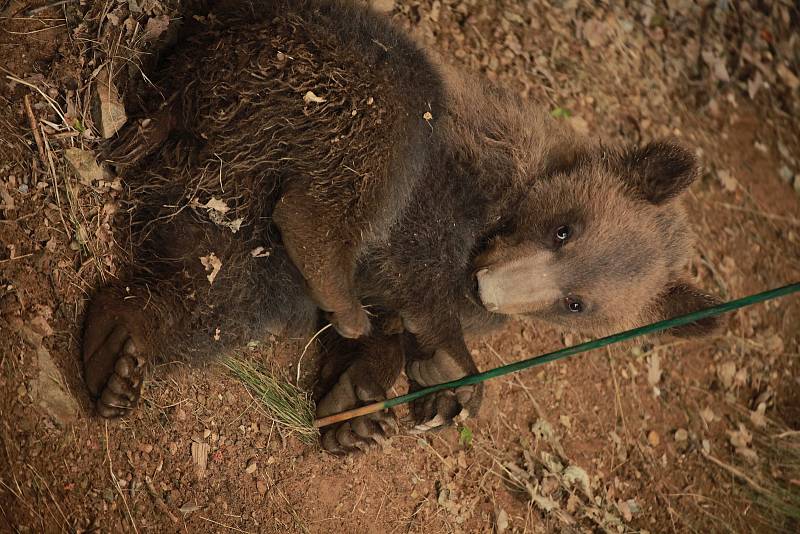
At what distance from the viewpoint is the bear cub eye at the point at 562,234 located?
329cm

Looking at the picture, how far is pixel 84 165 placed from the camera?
9.42 ft

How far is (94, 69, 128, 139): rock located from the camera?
2.82 meters

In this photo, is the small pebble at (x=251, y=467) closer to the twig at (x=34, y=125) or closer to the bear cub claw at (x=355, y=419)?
the bear cub claw at (x=355, y=419)

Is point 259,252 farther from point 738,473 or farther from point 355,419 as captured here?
point 738,473

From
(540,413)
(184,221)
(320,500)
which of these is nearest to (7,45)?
(184,221)

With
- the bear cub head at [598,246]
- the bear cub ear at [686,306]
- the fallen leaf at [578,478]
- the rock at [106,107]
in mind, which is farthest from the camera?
the fallen leaf at [578,478]

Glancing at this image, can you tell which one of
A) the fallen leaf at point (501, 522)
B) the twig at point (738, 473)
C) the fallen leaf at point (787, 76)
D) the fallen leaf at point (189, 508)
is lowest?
the twig at point (738, 473)

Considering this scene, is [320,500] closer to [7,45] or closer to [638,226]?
[638,226]

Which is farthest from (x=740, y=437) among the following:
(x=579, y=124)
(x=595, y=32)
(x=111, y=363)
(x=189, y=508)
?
(x=111, y=363)

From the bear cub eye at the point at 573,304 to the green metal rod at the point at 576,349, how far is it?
10.4 inches

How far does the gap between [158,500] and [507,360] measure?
2248 millimetres

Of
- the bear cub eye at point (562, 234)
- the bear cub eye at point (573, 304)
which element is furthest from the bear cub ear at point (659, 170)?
the bear cub eye at point (573, 304)

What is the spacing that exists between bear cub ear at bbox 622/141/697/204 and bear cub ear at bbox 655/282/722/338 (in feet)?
1.52

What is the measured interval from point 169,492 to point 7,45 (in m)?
1.84
